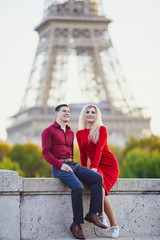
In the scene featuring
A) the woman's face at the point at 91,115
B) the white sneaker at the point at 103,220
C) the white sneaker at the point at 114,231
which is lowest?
the white sneaker at the point at 114,231

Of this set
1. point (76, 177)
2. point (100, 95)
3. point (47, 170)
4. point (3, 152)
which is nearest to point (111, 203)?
point (76, 177)

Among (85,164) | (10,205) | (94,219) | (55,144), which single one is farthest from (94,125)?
(10,205)

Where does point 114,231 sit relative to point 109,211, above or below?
below

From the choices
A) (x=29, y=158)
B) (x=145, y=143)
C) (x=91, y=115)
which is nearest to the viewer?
(x=91, y=115)

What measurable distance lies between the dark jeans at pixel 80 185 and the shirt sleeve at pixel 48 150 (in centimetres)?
18

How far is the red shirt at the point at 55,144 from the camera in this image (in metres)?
9.98

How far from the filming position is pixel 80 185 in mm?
9578

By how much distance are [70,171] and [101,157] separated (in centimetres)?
88

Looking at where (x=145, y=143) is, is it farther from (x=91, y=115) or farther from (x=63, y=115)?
(x=63, y=115)

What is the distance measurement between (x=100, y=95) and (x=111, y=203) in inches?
2408

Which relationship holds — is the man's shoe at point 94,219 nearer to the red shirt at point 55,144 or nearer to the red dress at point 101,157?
the red dress at point 101,157

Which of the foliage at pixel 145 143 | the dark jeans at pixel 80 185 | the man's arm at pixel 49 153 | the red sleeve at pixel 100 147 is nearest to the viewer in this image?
the dark jeans at pixel 80 185

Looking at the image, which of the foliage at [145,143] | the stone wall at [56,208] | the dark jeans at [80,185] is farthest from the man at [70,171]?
the foliage at [145,143]

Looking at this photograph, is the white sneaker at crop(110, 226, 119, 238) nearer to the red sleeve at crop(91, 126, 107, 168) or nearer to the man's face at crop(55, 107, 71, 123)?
the red sleeve at crop(91, 126, 107, 168)
